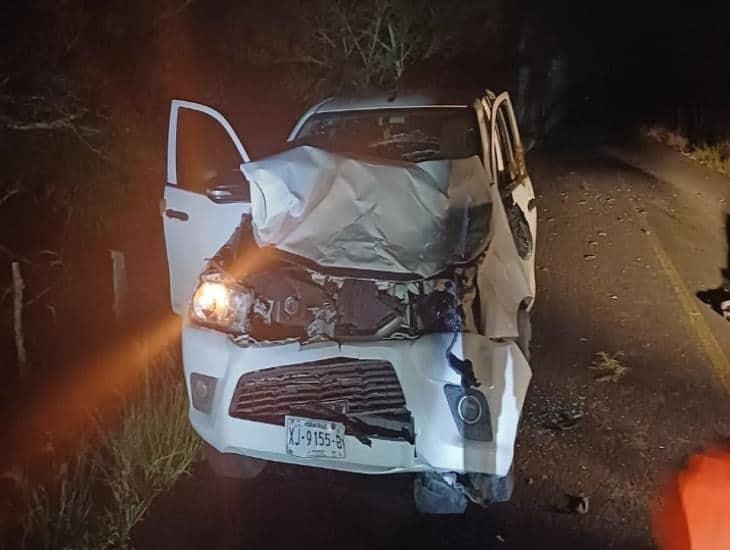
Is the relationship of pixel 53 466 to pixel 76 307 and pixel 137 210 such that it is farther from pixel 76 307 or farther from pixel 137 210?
pixel 137 210

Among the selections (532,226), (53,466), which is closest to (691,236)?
(532,226)

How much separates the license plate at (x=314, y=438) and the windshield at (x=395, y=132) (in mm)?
2407

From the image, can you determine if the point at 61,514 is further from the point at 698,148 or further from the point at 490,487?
the point at 698,148

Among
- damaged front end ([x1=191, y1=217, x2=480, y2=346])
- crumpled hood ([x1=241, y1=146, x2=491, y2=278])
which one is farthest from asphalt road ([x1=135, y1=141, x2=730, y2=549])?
crumpled hood ([x1=241, y1=146, x2=491, y2=278])

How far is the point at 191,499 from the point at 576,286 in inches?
207

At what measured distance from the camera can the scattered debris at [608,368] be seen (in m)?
6.98

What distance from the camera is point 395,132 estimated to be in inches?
265

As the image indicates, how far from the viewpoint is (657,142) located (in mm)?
21031

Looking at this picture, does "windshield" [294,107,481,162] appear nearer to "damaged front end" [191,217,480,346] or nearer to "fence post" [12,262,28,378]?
"damaged front end" [191,217,480,346]

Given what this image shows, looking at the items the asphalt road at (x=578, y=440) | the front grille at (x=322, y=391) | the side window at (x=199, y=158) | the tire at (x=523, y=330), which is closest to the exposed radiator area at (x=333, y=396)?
the front grille at (x=322, y=391)

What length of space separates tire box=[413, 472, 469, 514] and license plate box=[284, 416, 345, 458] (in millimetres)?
577

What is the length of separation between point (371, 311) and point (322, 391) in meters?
0.48

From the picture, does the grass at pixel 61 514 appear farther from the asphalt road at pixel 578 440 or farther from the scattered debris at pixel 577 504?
the scattered debris at pixel 577 504

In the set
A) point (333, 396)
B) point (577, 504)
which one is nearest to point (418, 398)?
point (333, 396)
